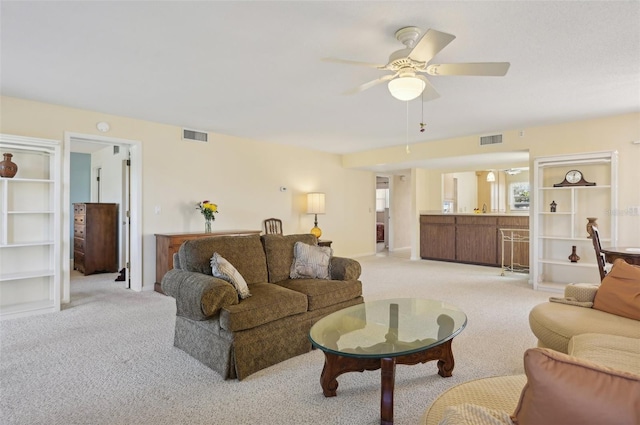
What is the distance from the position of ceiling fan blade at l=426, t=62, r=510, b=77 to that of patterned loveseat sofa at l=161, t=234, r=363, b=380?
1826 millimetres

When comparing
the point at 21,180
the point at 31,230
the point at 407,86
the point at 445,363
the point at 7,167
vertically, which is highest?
the point at 407,86

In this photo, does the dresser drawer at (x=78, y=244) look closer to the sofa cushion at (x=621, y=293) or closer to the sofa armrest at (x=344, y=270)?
the sofa armrest at (x=344, y=270)

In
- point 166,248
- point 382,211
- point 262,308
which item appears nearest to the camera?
point 262,308

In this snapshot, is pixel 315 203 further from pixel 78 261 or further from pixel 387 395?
pixel 387 395

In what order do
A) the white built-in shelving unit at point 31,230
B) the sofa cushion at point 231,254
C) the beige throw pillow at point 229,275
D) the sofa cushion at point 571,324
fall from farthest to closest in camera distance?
Result: the white built-in shelving unit at point 31,230, the sofa cushion at point 231,254, the beige throw pillow at point 229,275, the sofa cushion at point 571,324

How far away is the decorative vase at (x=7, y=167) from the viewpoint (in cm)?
369

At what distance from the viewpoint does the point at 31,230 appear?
4078mm

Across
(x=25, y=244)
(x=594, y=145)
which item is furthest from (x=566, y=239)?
(x=25, y=244)

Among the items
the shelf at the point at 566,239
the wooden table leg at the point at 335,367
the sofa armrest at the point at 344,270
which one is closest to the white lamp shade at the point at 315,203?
the sofa armrest at the point at 344,270

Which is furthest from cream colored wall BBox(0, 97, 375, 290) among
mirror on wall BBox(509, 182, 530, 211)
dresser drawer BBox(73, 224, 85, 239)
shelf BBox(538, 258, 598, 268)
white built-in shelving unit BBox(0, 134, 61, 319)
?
mirror on wall BBox(509, 182, 530, 211)

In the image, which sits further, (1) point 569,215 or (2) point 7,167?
(1) point 569,215

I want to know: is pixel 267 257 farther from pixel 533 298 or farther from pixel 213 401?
A: pixel 533 298

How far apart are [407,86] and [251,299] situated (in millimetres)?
1884

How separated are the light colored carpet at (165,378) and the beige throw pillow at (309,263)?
0.80m
